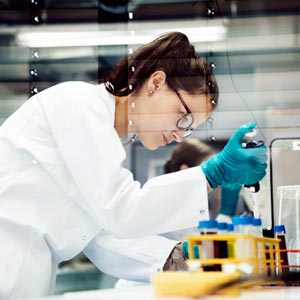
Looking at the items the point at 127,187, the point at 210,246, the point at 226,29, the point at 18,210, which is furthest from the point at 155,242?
the point at 226,29

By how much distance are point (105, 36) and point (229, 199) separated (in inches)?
34.0

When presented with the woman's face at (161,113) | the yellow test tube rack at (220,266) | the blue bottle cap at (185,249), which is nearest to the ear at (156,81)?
the woman's face at (161,113)

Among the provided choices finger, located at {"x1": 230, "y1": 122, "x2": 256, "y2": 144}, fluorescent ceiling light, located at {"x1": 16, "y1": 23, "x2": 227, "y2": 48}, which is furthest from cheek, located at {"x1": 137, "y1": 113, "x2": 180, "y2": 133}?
fluorescent ceiling light, located at {"x1": 16, "y1": 23, "x2": 227, "y2": 48}

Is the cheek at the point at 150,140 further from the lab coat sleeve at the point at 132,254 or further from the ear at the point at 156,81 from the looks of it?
the lab coat sleeve at the point at 132,254

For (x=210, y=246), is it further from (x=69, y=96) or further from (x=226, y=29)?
(x=226, y=29)

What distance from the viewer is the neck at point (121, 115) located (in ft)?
6.95

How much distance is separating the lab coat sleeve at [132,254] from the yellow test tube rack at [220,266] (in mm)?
462

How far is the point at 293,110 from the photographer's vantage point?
90.6 inches

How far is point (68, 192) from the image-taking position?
1.95m

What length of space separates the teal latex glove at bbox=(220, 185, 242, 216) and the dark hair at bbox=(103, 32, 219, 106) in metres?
0.37

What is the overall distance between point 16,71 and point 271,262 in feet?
4.53

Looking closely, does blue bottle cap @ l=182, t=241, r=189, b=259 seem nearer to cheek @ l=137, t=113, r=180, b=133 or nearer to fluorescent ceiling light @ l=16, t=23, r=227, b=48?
cheek @ l=137, t=113, r=180, b=133

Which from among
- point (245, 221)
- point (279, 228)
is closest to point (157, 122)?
point (279, 228)

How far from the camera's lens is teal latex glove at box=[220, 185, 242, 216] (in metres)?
2.03
